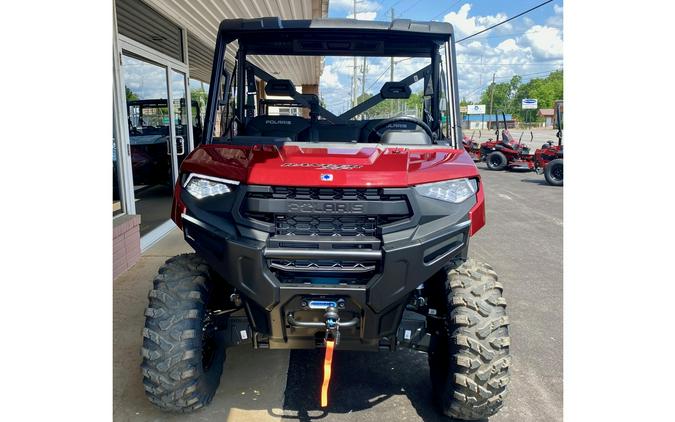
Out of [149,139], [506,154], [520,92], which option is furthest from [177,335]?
[520,92]

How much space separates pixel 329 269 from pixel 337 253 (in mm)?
106

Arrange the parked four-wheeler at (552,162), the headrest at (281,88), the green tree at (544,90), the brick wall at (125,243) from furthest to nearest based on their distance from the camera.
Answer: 1. the green tree at (544,90)
2. the parked four-wheeler at (552,162)
3. the brick wall at (125,243)
4. the headrest at (281,88)

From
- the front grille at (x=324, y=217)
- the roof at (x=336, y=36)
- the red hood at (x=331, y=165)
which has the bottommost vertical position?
the front grille at (x=324, y=217)

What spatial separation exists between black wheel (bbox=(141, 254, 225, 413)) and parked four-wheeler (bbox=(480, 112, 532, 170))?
15045mm

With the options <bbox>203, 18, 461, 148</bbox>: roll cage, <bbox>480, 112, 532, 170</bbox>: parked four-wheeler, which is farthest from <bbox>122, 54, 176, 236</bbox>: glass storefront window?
<bbox>480, 112, 532, 170</bbox>: parked four-wheeler

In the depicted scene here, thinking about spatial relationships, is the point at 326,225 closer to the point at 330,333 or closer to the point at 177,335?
the point at 330,333

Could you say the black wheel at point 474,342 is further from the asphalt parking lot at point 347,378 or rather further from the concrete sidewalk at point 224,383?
the concrete sidewalk at point 224,383

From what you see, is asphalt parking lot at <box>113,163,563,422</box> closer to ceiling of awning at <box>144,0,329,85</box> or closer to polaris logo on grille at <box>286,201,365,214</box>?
polaris logo on grille at <box>286,201,365,214</box>

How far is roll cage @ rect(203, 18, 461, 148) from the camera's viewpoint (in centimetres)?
303

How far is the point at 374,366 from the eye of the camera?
3.27 meters

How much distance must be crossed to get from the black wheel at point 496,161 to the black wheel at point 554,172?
11.0 ft

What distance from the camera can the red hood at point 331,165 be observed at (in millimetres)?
2217

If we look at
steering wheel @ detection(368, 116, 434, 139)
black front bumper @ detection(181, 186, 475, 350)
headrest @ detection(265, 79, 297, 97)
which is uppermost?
headrest @ detection(265, 79, 297, 97)

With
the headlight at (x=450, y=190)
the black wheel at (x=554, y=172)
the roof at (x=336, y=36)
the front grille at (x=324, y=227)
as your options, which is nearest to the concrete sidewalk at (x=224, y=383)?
the front grille at (x=324, y=227)
